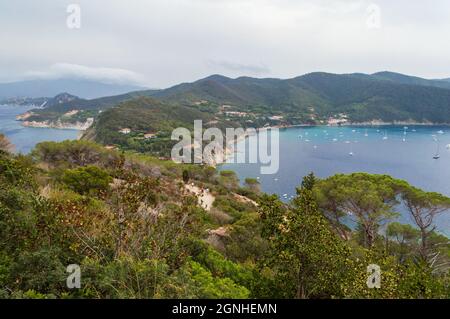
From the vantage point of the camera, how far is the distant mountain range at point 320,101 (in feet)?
388

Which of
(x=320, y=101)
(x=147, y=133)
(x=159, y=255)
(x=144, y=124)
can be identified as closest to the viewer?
(x=159, y=255)

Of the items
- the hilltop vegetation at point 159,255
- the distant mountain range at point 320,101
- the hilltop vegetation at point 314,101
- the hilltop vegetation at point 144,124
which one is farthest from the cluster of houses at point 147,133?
the hilltop vegetation at point 159,255

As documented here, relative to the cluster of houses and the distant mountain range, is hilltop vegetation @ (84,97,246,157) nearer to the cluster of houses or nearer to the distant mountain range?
the cluster of houses

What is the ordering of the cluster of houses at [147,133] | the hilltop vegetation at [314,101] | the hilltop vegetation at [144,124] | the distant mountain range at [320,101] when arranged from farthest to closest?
the distant mountain range at [320,101] < the hilltop vegetation at [314,101] < the cluster of houses at [147,133] < the hilltop vegetation at [144,124]

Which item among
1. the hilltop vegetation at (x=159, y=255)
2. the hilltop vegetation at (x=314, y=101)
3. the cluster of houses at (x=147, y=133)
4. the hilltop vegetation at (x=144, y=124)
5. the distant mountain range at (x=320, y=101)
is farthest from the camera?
the distant mountain range at (x=320, y=101)

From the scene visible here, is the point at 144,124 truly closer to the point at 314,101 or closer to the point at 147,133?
the point at 147,133

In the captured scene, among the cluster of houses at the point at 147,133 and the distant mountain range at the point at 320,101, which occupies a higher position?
the distant mountain range at the point at 320,101

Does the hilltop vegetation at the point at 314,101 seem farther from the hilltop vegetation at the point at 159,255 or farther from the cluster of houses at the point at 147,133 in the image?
the hilltop vegetation at the point at 159,255

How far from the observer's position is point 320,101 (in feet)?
484

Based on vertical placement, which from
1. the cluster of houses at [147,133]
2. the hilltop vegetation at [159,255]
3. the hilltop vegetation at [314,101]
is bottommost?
the hilltop vegetation at [159,255]

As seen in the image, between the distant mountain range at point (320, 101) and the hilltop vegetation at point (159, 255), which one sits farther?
the distant mountain range at point (320, 101)

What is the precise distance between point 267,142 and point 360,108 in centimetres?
6790

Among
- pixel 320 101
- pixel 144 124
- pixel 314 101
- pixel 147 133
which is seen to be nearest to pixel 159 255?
pixel 147 133
